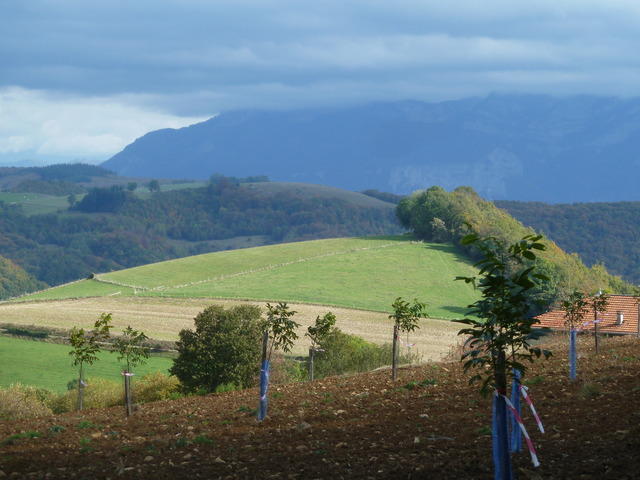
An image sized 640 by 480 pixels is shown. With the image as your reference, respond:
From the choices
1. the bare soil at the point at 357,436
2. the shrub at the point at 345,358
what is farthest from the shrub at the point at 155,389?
the bare soil at the point at 357,436

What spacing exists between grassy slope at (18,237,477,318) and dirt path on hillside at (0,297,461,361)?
4723 mm

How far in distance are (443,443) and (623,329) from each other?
39185 mm

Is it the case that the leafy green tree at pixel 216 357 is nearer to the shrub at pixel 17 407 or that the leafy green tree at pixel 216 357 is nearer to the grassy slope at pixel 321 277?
the shrub at pixel 17 407

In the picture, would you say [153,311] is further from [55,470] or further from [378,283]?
[55,470]

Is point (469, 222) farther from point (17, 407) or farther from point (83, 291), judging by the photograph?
point (17, 407)

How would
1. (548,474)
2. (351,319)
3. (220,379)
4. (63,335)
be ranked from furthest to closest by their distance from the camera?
(351,319), (63,335), (220,379), (548,474)

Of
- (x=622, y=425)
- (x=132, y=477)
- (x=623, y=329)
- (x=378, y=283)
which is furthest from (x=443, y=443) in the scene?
(x=378, y=283)

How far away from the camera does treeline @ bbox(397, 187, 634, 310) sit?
116m

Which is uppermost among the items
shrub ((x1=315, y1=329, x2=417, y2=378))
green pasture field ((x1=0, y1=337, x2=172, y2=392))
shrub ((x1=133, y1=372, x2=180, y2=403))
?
shrub ((x1=315, y1=329, x2=417, y2=378))

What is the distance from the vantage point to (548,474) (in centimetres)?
1298

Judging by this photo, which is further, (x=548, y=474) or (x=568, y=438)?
(x=568, y=438)

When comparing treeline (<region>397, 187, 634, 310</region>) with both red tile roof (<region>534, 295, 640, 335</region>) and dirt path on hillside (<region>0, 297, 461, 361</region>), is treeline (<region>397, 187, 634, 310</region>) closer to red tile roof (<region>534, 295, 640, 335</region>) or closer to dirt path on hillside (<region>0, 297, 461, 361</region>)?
dirt path on hillside (<region>0, 297, 461, 361</region>)

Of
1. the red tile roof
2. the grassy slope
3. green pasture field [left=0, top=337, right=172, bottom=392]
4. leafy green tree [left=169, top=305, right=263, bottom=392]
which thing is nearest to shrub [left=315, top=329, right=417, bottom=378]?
leafy green tree [left=169, top=305, right=263, bottom=392]

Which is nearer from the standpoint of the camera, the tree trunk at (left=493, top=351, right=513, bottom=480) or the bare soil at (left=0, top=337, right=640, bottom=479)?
the tree trunk at (left=493, top=351, right=513, bottom=480)
